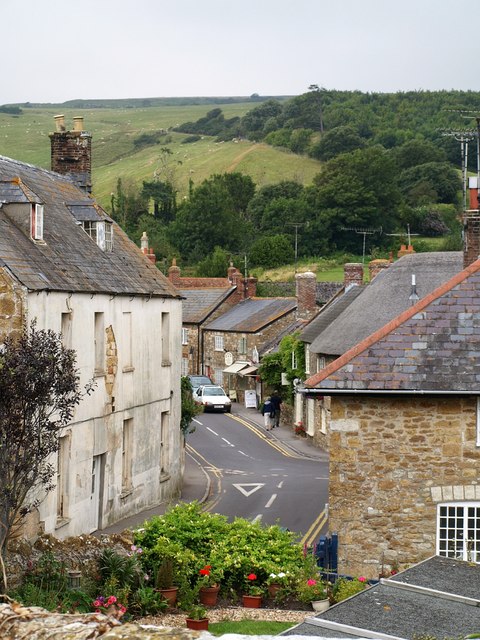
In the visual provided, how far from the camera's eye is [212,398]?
61031 millimetres

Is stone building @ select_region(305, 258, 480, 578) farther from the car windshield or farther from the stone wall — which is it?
the car windshield

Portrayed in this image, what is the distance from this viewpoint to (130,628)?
7711 millimetres

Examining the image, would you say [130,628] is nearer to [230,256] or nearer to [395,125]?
[230,256]

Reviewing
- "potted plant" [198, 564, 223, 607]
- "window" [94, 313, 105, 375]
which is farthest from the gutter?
"window" [94, 313, 105, 375]

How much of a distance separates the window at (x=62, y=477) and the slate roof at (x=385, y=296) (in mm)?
20479

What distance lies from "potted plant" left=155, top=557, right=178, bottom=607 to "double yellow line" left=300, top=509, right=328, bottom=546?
784cm

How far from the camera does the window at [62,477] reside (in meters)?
24.6

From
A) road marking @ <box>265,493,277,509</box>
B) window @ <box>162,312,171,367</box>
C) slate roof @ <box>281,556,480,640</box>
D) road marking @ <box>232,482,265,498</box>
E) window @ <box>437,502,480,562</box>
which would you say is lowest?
road marking @ <box>232,482,265,498</box>

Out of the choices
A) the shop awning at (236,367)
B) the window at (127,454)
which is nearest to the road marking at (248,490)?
the window at (127,454)

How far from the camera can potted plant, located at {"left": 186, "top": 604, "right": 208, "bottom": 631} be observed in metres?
15.8

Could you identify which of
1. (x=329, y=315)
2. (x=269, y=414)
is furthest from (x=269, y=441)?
(x=329, y=315)

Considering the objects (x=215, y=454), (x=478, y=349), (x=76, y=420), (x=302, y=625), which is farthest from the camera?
(x=215, y=454)

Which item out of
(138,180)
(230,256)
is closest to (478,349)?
(230,256)

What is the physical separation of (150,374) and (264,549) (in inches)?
535
